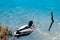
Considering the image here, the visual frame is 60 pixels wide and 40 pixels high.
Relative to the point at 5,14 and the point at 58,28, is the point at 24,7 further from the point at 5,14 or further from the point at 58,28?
the point at 58,28

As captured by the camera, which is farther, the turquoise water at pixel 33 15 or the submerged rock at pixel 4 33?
the turquoise water at pixel 33 15

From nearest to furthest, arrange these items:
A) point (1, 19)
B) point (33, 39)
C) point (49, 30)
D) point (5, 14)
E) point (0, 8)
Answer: point (33, 39), point (49, 30), point (1, 19), point (5, 14), point (0, 8)

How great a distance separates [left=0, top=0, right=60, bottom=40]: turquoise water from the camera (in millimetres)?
11095

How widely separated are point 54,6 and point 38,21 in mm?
3586

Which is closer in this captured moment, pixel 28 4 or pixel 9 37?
pixel 9 37

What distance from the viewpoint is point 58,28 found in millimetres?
11930

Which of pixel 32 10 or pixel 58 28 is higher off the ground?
pixel 32 10

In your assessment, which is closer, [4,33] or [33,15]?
[4,33]

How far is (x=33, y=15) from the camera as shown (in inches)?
561

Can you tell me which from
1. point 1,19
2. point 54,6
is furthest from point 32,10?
point 1,19

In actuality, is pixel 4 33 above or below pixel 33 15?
below

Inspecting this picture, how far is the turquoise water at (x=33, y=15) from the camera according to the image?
11.1 m

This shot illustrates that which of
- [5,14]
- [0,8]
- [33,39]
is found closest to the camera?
[33,39]

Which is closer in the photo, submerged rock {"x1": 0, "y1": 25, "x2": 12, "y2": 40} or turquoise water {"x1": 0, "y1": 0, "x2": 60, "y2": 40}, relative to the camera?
submerged rock {"x1": 0, "y1": 25, "x2": 12, "y2": 40}
